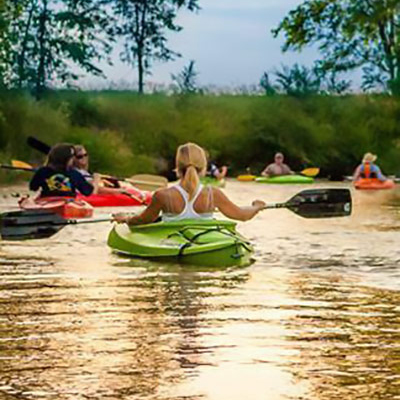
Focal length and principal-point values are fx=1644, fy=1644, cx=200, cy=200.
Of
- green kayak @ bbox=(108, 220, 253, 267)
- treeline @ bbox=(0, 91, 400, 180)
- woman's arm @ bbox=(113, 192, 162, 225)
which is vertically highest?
treeline @ bbox=(0, 91, 400, 180)

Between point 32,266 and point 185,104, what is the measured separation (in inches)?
1104

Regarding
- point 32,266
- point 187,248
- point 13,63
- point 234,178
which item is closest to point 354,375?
point 187,248

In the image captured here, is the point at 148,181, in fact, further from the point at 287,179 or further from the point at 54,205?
the point at 287,179

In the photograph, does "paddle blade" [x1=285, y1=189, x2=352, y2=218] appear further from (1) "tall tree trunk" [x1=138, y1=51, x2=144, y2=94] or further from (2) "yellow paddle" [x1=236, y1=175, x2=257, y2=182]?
(1) "tall tree trunk" [x1=138, y1=51, x2=144, y2=94]

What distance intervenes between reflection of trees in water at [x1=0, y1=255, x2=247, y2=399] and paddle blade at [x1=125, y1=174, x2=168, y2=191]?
9.40 m

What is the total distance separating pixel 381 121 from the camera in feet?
140

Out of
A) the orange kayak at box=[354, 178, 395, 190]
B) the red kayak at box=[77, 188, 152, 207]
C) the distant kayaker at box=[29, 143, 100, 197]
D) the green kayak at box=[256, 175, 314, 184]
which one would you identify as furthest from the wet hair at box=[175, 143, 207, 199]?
the green kayak at box=[256, 175, 314, 184]

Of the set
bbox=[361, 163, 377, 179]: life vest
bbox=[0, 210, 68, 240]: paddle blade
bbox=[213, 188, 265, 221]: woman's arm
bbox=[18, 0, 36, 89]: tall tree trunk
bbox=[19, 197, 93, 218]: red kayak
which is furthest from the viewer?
bbox=[18, 0, 36, 89]: tall tree trunk

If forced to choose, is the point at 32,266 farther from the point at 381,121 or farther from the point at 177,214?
the point at 381,121

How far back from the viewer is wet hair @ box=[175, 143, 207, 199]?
44.2 feet

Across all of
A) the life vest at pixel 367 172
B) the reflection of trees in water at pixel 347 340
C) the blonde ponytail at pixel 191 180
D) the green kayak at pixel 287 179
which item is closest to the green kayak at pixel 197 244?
the blonde ponytail at pixel 191 180

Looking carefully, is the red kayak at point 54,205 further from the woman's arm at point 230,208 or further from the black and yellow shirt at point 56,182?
the woman's arm at point 230,208

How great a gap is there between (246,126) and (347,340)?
32.9 meters

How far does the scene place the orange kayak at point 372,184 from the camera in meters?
31.1
